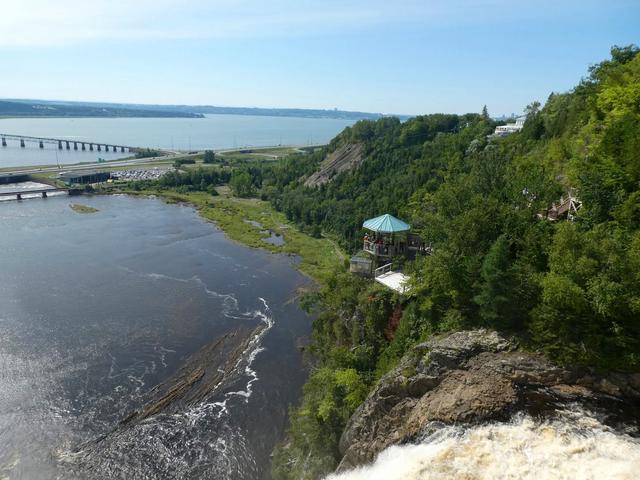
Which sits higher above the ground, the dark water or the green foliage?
the green foliage

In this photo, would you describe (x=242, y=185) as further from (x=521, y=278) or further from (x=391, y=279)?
(x=521, y=278)

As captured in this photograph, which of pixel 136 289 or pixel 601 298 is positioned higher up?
pixel 601 298

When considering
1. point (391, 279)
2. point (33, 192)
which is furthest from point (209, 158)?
point (391, 279)

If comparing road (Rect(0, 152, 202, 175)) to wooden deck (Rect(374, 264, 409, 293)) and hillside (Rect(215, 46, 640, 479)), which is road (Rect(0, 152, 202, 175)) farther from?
wooden deck (Rect(374, 264, 409, 293))

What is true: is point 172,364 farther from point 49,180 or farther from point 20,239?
point 49,180

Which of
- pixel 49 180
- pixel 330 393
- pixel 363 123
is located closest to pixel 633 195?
pixel 330 393

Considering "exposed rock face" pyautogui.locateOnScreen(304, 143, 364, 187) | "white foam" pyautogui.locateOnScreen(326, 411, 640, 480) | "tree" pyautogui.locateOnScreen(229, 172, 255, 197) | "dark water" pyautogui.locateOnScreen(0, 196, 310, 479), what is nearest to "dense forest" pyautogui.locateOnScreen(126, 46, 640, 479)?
"white foam" pyautogui.locateOnScreen(326, 411, 640, 480)

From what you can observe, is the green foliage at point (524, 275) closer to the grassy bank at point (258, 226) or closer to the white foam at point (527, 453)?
the white foam at point (527, 453)
